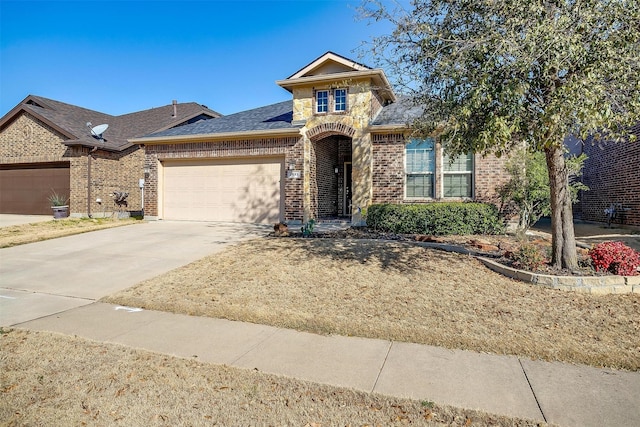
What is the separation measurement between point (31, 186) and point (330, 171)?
48.4ft

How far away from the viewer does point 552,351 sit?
390cm

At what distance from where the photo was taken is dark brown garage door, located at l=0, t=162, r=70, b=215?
57.1 feet

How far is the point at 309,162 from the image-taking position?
519 inches

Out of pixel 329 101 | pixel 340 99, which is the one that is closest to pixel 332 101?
pixel 329 101

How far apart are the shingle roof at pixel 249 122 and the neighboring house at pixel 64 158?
8.65 ft

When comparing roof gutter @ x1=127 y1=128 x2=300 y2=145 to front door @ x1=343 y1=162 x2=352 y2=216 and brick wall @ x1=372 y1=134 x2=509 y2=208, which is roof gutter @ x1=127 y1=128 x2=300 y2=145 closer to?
brick wall @ x1=372 y1=134 x2=509 y2=208

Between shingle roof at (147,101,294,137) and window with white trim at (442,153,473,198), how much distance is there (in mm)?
5544

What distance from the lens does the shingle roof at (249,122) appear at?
1393 centimetres

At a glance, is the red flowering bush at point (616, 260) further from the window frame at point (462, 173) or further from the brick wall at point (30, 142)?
the brick wall at point (30, 142)

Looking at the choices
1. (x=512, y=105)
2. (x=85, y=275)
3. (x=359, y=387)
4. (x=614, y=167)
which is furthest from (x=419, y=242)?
(x=614, y=167)

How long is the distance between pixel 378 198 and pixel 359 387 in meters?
9.82

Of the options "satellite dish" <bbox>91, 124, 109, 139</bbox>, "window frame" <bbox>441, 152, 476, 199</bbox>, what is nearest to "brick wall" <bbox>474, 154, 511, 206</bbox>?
"window frame" <bbox>441, 152, 476, 199</bbox>

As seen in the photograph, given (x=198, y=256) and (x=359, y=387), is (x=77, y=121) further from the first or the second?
(x=359, y=387)

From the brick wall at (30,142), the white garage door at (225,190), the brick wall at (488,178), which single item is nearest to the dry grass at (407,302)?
the brick wall at (488,178)
